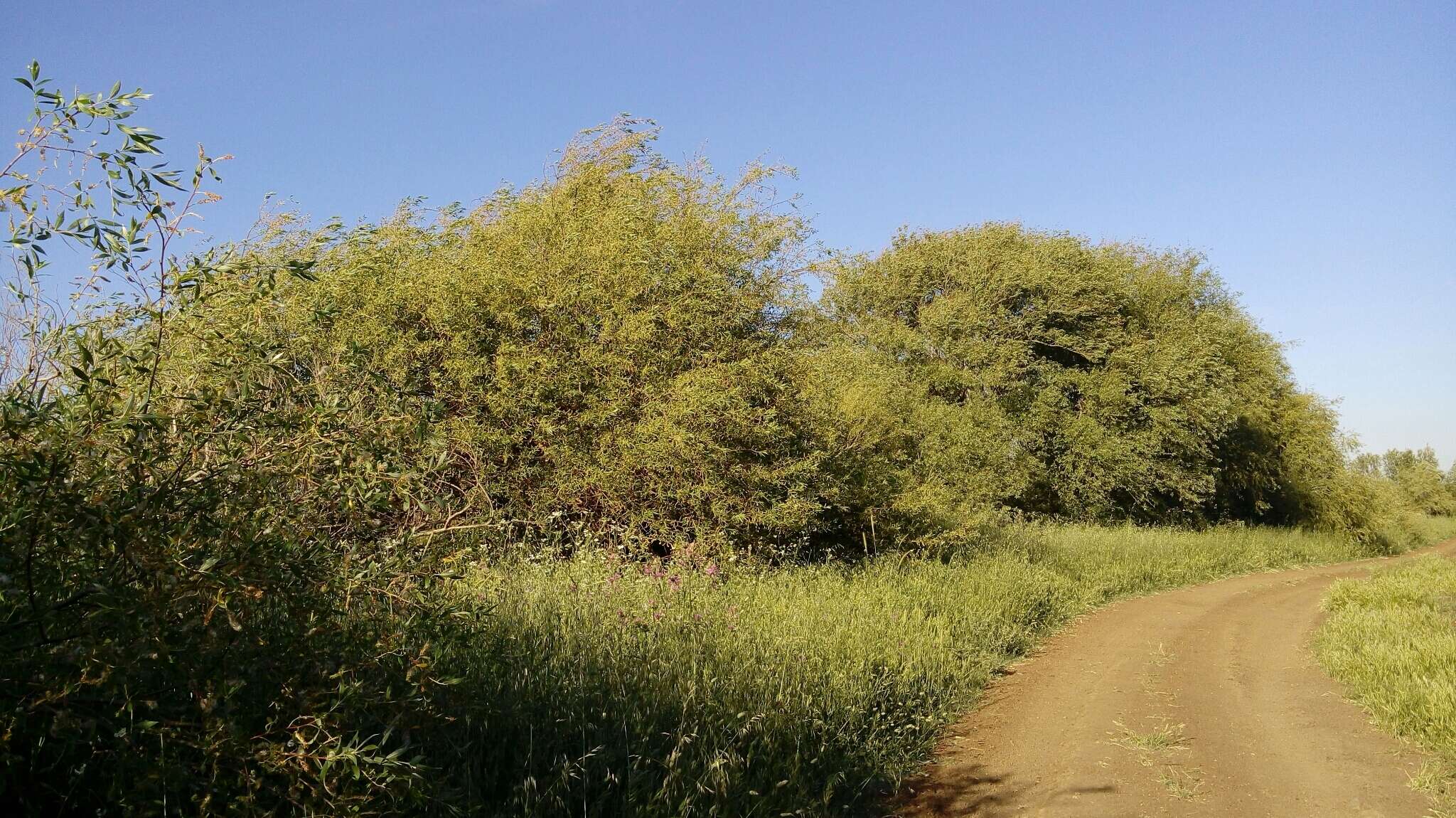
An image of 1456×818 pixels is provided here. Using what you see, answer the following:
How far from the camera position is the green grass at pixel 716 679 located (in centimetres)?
450

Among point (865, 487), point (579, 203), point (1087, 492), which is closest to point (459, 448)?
point (579, 203)

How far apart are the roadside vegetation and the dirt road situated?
498mm

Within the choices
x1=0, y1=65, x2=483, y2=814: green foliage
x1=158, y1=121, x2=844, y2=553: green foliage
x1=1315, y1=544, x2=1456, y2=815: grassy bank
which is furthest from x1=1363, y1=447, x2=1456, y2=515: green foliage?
x1=0, y1=65, x2=483, y2=814: green foliage

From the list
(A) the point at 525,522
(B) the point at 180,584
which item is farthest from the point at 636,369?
(B) the point at 180,584

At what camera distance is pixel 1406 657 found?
845 cm

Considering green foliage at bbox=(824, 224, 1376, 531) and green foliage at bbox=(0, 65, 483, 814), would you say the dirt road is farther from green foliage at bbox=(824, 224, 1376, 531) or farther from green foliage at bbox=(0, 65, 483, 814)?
green foliage at bbox=(824, 224, 1376, 531)

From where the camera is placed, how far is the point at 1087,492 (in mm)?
23109

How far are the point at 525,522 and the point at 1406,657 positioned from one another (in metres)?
8.75

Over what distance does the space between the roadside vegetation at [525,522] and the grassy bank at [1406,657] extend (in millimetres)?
3089

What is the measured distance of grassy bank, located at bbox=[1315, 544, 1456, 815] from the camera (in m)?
6.39

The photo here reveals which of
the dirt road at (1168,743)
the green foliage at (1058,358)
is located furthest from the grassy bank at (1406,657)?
the green foliage at (1058,358)

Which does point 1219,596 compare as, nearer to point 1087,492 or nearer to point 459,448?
point 1087,492

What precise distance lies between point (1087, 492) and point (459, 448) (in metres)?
18.0

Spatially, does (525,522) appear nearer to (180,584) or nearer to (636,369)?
(636,369)
